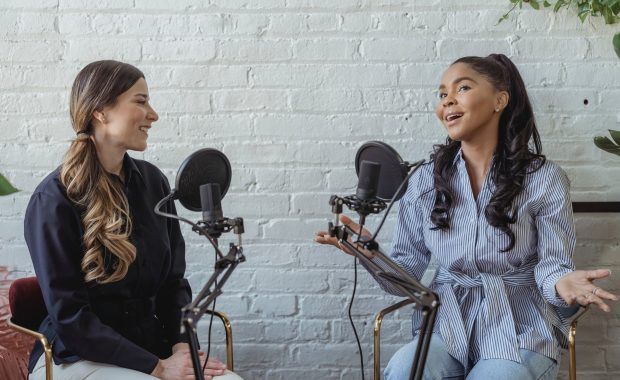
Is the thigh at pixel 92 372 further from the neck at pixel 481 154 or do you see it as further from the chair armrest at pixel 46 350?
the neck at pixel 481 154

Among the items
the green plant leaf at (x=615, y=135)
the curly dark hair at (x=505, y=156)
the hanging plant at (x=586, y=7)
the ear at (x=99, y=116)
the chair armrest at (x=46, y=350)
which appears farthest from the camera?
the hanging plant at (x=586, y=7)

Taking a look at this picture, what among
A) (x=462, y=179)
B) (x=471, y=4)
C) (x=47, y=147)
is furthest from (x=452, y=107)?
(x=47, y=147)

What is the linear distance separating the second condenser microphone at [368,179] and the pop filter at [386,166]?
40mm

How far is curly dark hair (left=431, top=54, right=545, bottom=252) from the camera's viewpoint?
6.39 feet

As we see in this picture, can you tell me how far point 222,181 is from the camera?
1440 mm

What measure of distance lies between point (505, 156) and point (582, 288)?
41 centimetres

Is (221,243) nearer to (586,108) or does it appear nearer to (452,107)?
(452,107)

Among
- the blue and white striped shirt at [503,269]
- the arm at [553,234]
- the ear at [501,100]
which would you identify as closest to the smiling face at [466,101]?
the ear at [501,100]

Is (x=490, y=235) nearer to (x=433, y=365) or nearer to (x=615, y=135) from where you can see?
(x=433, y=365)

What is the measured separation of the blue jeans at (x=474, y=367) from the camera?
5.84 ft

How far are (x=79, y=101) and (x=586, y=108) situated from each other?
1.43m

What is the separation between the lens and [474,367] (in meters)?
Result: 1.85

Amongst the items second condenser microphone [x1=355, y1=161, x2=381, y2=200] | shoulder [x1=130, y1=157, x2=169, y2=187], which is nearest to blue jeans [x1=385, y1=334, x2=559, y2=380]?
second condenser microphone [x1=355, y1=161, x2=381, y2=200]

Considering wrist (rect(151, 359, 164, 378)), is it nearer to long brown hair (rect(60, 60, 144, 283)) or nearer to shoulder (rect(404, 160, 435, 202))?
long brown hair (rect(60, 60, 144, 283))
